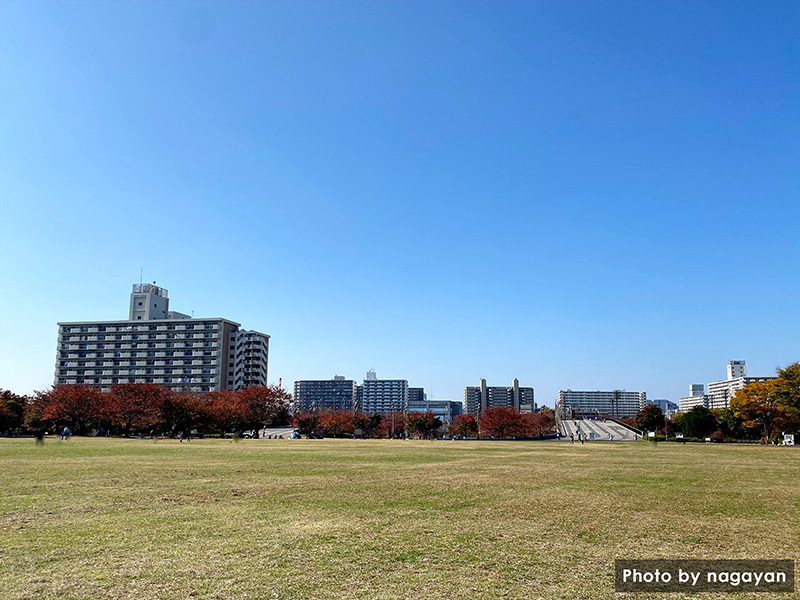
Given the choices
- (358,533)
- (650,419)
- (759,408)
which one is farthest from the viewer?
(650,419)

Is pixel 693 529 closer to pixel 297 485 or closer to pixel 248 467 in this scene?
pixel 297 485

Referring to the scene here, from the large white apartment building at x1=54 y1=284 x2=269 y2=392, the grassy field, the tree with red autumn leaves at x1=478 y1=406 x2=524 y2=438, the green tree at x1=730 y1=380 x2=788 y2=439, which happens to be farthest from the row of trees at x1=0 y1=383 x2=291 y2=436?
the green tree at x1=730 y1=380 x2=788 y2=439

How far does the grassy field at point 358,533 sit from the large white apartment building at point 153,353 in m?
123

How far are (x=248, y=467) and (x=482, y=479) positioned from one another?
9810mm

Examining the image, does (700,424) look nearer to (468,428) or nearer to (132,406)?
(468,428)

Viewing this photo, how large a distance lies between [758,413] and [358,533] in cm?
6790

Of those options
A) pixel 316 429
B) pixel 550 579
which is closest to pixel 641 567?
pixel 550 579

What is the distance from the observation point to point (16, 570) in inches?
296

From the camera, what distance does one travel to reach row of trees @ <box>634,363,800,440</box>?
57062mm

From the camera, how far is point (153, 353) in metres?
139

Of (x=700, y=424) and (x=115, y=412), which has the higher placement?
(x=115, y=412)

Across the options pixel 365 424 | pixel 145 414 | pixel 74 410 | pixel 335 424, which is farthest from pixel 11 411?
pixel 365 424

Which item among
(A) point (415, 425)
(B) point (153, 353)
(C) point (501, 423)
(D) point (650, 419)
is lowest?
(C) point (501, 423)

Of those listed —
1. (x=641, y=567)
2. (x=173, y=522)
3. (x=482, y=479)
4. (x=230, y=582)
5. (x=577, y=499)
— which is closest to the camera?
(x=230, y=582)
